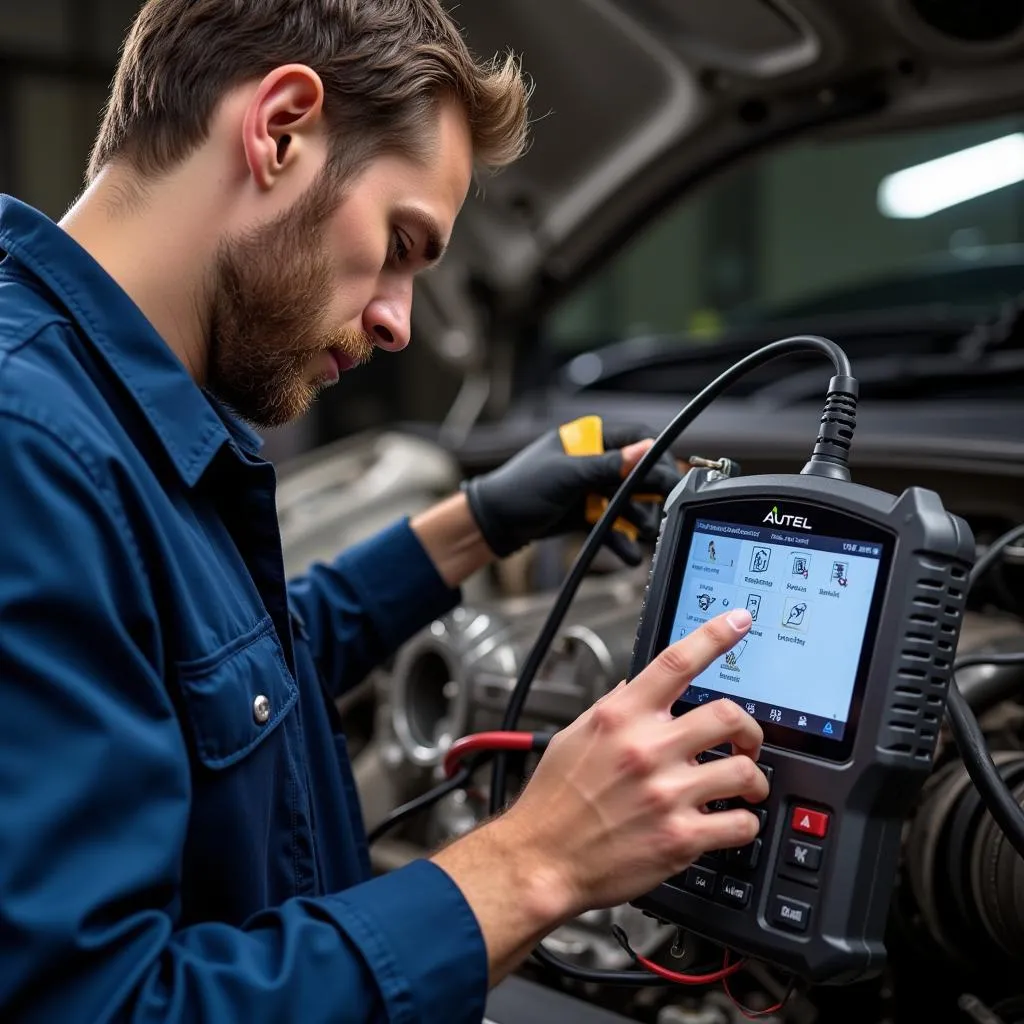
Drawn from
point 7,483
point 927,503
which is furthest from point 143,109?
point 927,503

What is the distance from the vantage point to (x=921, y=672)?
625 mm

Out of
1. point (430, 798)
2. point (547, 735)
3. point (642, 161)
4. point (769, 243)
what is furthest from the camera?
point (769, 243)

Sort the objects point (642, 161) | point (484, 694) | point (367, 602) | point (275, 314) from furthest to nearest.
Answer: point (642, 161) < point (484, 694) < point (367, 602) < point (275, 314)

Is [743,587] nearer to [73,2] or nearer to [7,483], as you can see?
[7,483]

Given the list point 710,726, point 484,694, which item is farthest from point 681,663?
point 484,694

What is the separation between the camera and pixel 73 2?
421 cm

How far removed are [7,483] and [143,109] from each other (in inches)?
13.4

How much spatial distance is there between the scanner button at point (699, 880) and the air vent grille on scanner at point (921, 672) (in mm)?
144

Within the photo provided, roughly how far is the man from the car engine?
183 millimetres

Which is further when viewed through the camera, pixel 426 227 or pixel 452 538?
pixel 452 538

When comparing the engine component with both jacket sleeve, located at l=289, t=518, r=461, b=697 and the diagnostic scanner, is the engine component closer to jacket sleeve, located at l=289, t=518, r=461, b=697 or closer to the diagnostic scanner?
the diagnostic scanner

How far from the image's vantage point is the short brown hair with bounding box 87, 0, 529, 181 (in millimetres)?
775

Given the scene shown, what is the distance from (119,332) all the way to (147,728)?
0.26m

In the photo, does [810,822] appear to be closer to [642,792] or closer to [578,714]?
[642,792]
